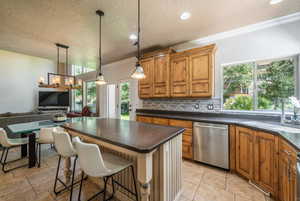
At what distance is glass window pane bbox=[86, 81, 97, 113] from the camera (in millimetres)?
6115

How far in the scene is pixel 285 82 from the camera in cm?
237

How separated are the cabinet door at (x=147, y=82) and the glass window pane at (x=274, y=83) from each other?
2.36 metres

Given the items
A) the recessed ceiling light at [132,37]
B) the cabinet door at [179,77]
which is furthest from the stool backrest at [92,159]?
the recessed ceiling light at [132,37]

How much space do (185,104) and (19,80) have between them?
687 centimetres

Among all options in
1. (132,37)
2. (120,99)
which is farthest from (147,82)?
(120,99)

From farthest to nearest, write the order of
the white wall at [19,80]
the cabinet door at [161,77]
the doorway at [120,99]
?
the white wall at [19,80] < the doorway at [120,99] < the cabinet door at [161,77]

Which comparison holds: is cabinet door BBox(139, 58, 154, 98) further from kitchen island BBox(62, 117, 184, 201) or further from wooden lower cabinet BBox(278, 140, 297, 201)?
wooden lower cabinet BBox(278, 140, 297, 201)

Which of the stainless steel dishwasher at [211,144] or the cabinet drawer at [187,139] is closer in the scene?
the stainless steel dishwasher at [211,144]

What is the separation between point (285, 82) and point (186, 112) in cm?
191

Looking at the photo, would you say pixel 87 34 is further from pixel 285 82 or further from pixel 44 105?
pixel 44 105

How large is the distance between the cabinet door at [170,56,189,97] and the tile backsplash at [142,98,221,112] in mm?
341

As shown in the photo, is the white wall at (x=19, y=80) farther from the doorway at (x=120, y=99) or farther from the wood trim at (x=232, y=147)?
the wood trim at (x=232, y=147)

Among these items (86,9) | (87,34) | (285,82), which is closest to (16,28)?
(87,34)

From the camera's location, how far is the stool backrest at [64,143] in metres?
1.54
